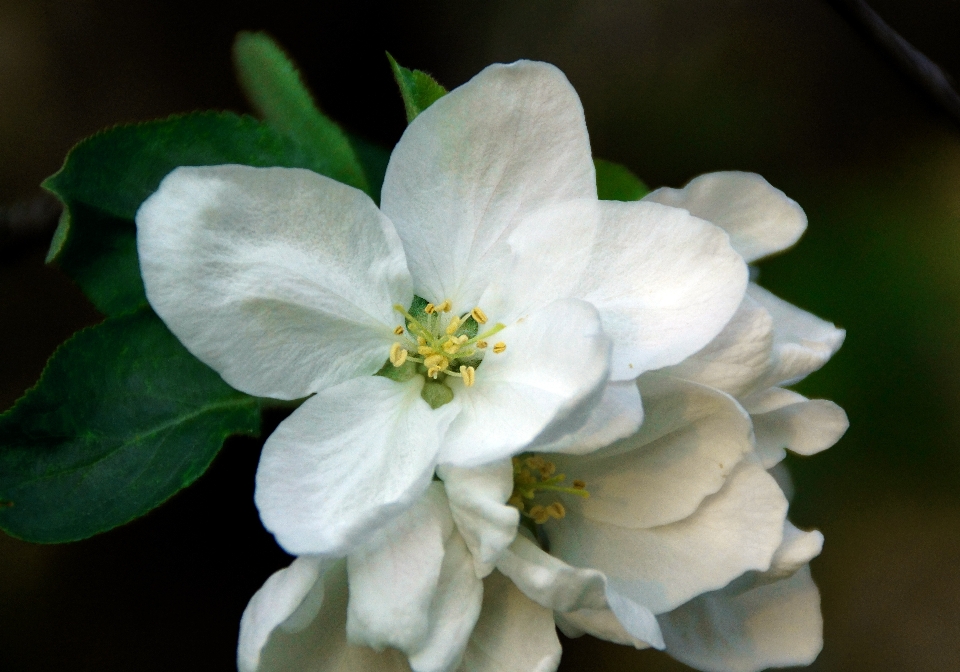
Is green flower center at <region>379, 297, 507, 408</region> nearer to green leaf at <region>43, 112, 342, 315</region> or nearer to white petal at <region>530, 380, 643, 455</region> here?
white petal at <region>530, 380, 643, 455</region>

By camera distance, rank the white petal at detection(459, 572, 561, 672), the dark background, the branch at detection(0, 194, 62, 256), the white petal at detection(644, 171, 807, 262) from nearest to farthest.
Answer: the white petal at detection(459, 572, 561, 672) < the white petal at detection(644, 171, 807, 262) < the branch at detection(0, 194, 62, 256) < the dark background

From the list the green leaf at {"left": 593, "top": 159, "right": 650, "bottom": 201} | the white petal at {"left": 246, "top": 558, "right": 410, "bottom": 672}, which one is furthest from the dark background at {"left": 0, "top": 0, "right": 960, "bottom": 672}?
the white petal at {"left": 246, "top": 558, "right": 410, "bottom": 672}

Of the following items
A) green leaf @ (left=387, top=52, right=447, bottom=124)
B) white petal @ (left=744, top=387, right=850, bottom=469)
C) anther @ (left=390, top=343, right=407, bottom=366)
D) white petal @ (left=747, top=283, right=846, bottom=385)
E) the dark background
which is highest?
green leaf @ (left=387, top=52, right=447, bottom=124)

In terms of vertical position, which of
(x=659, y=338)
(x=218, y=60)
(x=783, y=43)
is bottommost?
(x=783, y=43)

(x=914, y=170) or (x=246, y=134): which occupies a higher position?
(x=246, y=134)

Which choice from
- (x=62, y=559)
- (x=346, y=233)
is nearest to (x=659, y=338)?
(x=346, y=233)

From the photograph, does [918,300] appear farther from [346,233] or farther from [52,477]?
[52,477]

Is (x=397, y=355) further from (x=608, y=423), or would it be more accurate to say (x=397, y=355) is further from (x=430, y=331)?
(x=608, y=423)
